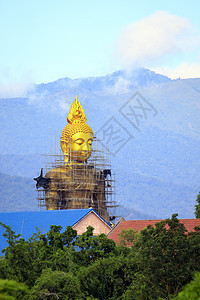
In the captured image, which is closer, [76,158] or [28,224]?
[28,224]

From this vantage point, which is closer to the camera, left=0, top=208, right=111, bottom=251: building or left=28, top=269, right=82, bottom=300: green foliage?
left=28, top=269, right=82, bottom=300: green foliage

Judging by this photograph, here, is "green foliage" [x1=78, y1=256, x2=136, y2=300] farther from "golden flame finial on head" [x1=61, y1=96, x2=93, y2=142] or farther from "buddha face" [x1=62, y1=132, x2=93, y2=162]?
"golden flame finial on head" [x1=61, y1=96, x2=93, y2=142]

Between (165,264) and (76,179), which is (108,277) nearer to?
(165,264)

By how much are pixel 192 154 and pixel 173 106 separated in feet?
54.8

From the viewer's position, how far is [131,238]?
2672cm

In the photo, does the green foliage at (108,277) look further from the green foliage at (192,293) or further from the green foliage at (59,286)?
the green foliage at (192,293)

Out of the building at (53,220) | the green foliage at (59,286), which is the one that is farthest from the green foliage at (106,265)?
the building at (53,220)

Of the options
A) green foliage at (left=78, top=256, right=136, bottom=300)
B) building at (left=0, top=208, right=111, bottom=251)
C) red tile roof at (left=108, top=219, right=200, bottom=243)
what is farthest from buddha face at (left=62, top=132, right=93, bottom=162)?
green foliage at (left=78, top=256, right=136, bottom=300)

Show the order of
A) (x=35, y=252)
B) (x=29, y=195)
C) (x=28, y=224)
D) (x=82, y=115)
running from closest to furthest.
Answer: (x=35, y=252), (x=28, y=224), (x=82, y=115), (x=29, y=195)

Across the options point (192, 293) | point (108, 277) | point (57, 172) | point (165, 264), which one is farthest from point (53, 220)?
point (192, 293)

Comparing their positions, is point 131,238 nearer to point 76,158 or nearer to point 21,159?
point 76,158

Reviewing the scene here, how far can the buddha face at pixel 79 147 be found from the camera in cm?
4750

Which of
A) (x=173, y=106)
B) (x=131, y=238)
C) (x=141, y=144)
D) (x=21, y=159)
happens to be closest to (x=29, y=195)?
(x=21, y=159)

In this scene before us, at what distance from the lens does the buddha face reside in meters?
47.5
